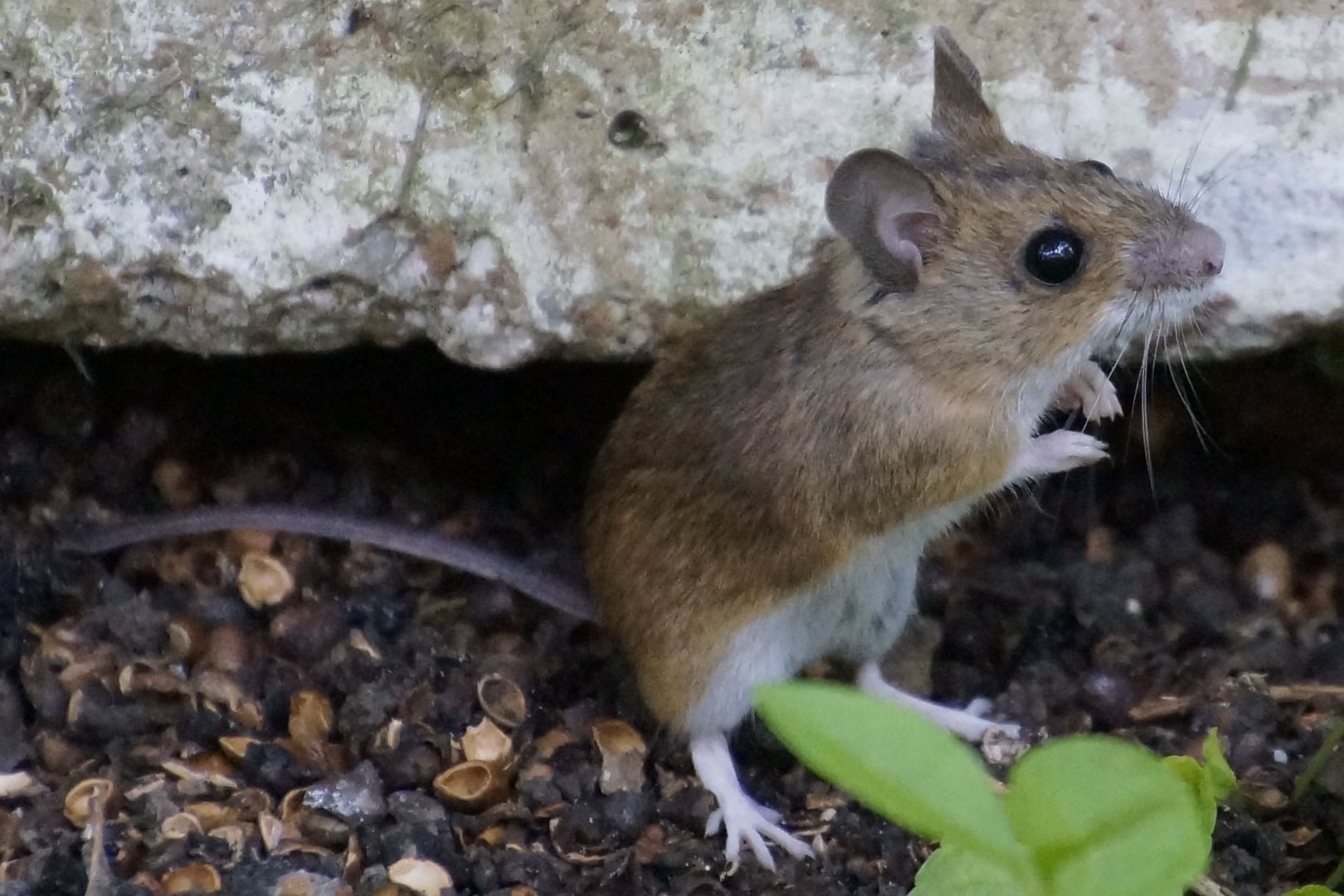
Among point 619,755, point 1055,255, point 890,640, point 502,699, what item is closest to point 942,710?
point 890,640

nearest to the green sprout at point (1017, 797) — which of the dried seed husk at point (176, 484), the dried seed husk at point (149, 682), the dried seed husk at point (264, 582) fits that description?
the dried seed husk at point (149, 682)

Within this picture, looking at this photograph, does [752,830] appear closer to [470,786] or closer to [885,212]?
[470,786]

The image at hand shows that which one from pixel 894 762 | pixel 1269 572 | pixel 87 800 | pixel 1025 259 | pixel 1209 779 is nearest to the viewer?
pixel 894 762

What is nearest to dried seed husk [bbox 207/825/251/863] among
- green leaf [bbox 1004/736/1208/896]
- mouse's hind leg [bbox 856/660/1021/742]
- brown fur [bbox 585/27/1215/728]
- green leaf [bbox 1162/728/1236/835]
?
brown fur [bbox 585/27/1215/728]

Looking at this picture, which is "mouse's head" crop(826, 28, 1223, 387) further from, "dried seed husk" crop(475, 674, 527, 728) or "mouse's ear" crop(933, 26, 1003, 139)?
"dried seed husk" crop(475, 674, 527, 728)

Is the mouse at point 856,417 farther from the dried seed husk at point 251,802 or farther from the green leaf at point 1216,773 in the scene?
the green leaf at point 1216,773

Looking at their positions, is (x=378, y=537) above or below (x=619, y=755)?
above
